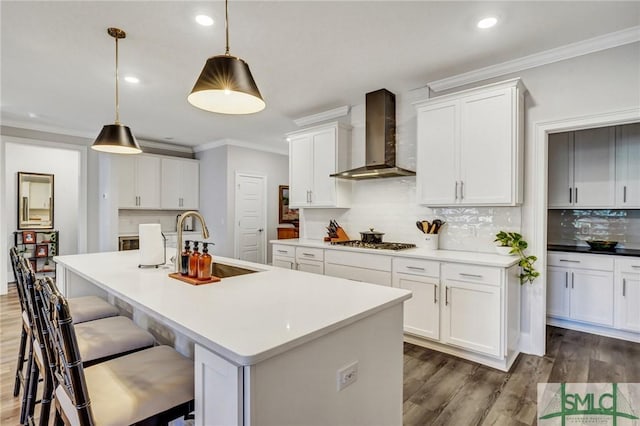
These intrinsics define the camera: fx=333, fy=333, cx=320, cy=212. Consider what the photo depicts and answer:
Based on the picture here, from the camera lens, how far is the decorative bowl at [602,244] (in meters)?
3.61

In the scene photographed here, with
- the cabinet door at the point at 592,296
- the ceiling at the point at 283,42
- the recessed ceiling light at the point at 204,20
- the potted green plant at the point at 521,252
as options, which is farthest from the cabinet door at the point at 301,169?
the cabinet door at the point at 592,296

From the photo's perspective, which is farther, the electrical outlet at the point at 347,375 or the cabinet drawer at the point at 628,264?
Answer: the cabinet drawer at the point at 628,264

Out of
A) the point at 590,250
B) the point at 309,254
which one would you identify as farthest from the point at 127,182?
the point at 590,250

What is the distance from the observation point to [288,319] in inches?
48.4

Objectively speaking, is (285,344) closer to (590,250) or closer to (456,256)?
(456,256)

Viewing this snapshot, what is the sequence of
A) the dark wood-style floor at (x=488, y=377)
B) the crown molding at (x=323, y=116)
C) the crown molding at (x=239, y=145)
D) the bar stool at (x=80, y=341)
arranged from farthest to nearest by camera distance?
1. the crown molding at (x=239, y=145)
2. the crown molding at (x=323, y=116)
3. the dark wood-style floor at (x=488, y=377)
4. the bar stool at (x=80, y=341)

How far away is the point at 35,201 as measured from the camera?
602 cm

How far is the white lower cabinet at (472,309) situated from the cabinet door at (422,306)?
3.2 inches

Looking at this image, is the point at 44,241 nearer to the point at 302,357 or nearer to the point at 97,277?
the point at 97,277

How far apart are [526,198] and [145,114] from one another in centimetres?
477

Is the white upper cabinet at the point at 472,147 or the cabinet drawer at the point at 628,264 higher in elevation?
the white upper cabinet at the point at 472,147

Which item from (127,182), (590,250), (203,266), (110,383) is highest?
(127,182)

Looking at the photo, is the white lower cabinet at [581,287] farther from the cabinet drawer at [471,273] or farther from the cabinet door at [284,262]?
the cabinet door at [284,262]

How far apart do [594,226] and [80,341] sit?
5.06 meters
